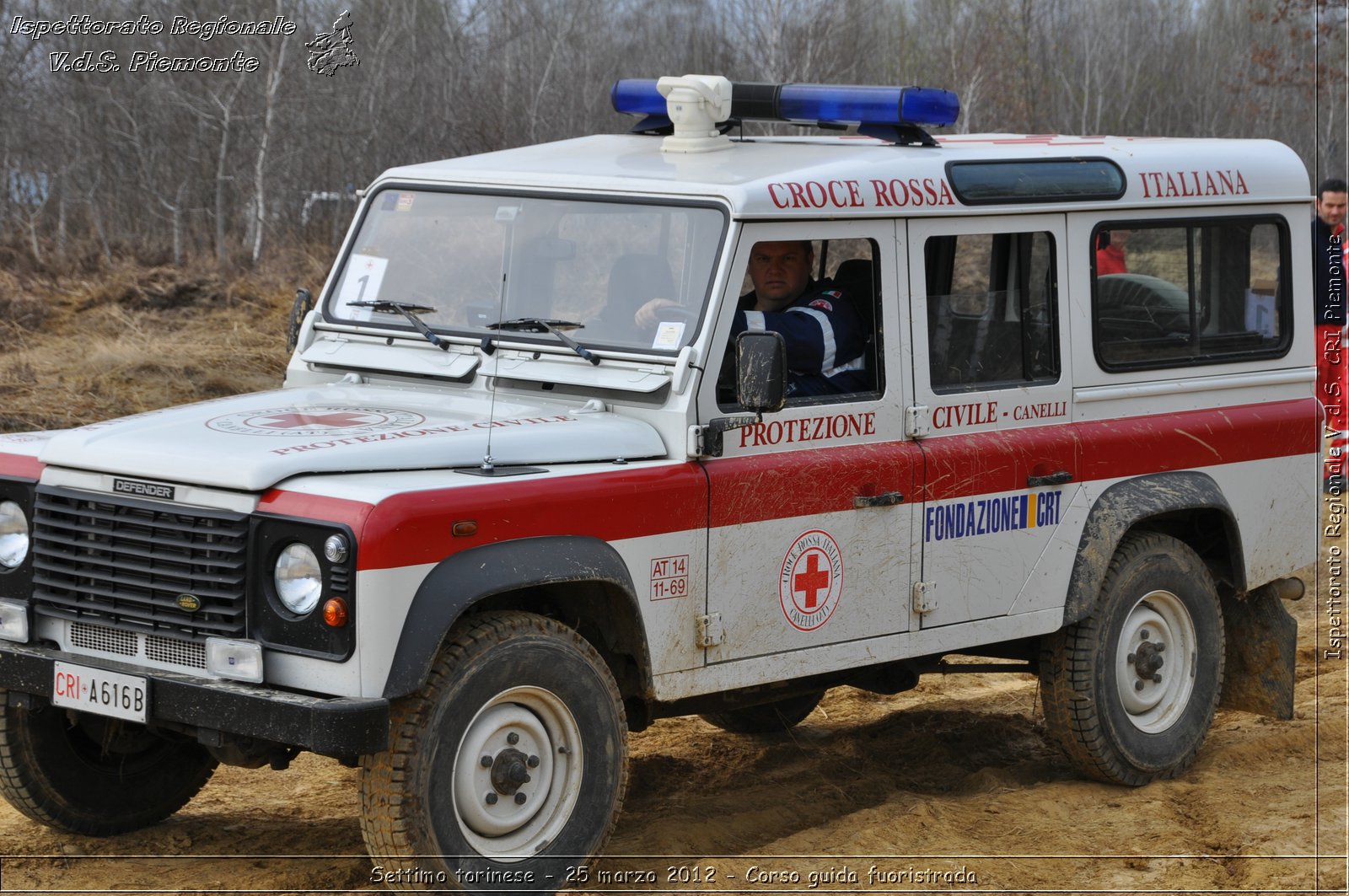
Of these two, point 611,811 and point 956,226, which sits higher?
point 956,226

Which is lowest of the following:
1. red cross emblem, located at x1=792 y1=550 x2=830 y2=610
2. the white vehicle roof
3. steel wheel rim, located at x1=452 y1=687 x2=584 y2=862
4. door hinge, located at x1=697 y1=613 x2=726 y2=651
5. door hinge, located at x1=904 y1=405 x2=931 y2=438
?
steel wheel rim, located at x1=452 y1=687 x2=584 y2=862

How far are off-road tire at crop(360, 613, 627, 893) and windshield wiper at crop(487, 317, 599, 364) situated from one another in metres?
0.90

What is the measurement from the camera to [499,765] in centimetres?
452

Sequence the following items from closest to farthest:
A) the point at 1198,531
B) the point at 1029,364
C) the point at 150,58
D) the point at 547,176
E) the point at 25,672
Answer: the point at 25,672 < the point at 547,176 < the point at 1029,364 < the point at 1198,531 < the point at 150,58

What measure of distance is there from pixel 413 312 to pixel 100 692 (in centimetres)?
165

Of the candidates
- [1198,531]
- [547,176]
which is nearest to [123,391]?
[547,176]

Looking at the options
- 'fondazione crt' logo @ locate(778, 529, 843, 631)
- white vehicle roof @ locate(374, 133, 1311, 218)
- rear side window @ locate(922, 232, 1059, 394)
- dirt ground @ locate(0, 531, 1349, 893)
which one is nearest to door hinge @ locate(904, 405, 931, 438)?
rear side window @ locate(922, 232, 1059, 394)

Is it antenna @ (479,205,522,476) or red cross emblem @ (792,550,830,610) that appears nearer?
antenna @ (479,205,522,476)

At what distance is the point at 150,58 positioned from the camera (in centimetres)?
1393

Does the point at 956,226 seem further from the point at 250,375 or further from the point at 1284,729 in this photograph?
the point at 250,375

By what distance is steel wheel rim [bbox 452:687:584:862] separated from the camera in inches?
176

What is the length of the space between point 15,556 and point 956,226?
10.0ft

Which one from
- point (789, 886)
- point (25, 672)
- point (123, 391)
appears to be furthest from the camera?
point (123, 391)

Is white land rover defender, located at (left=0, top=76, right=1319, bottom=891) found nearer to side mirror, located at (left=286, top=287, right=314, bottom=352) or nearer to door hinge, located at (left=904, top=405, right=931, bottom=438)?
door hinge, located at (left=904, top=405, right=931, bottom=438)
